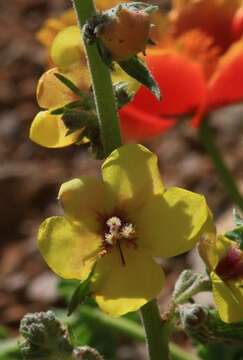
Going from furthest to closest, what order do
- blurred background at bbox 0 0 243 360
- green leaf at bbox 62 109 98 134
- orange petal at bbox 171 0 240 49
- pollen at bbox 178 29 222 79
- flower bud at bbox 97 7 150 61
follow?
blurred background at bbox 0 0 243 360 → orange petal at bbox 171 0 240 49 → pollen at bbox 178 29 222 79 → green leaf at bbox 62 109 98 134 → flower bud at bbox 97 7 150 61

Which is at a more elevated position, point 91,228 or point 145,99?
point 91,228

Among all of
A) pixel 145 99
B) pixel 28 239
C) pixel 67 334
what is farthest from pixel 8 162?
pixel 67 334

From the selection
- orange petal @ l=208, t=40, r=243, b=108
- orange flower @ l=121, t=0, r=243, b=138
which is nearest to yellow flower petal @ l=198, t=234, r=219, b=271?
orange flower @ l=121, t=0, r=243, b=138

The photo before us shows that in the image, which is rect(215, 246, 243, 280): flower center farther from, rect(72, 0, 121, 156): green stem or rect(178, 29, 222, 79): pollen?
rect(178, 29, 222, 79): pollen

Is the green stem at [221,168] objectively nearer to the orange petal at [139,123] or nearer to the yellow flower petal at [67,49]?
the orange petal at [139,123]

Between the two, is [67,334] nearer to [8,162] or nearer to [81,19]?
[81,19]

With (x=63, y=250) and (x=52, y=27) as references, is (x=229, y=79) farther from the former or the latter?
(x=63, y=250)

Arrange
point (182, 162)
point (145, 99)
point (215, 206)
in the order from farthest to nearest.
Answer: point (182, 162), point (215, 206), point (145, 99)
